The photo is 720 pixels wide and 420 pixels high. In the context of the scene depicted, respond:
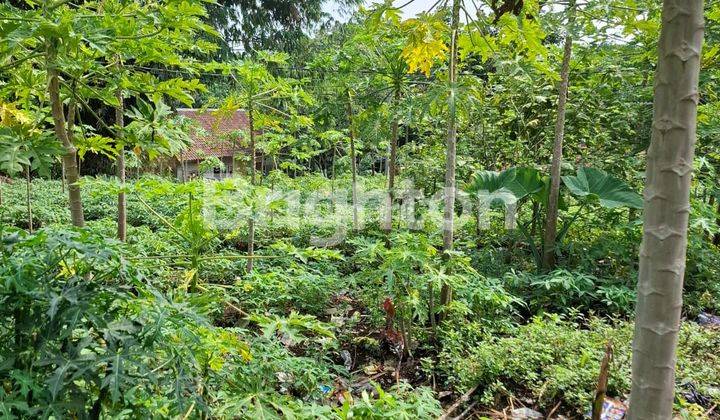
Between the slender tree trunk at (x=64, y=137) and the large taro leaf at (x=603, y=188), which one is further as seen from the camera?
the large taro leaf at (x=603, y=188)

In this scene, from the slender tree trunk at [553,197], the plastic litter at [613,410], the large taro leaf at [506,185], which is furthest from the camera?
the large taro leaf at [506,185]

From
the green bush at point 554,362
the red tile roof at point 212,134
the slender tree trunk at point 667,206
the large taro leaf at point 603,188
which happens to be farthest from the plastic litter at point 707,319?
the red tile roof at point 212,134

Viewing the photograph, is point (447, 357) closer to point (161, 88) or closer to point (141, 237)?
point (161, 88)

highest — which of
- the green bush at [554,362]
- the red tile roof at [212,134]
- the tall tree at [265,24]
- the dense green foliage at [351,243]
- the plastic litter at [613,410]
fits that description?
the tall tree at [265,24]

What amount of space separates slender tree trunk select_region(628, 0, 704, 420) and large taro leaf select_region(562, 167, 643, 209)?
4183 mm

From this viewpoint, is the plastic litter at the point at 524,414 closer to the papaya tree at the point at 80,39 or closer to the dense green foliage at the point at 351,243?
the dense green foliage at the point at 351,243

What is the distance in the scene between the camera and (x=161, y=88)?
2.18 metres

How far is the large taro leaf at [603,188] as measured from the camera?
4621mm

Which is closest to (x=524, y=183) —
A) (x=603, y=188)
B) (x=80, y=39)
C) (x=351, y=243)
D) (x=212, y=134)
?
(x=603, y=188)

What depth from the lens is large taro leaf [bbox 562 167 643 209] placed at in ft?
15.2

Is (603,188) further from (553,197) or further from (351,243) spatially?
(351,243)

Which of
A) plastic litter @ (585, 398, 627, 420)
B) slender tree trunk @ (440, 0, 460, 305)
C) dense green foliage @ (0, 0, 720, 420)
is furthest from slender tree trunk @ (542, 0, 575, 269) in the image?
plastic litter @ (585, 398, 627, 420)

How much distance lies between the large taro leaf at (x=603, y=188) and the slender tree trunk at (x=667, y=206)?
4183mm

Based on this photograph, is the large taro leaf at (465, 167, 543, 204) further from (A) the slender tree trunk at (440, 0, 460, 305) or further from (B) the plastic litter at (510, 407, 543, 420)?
(B) the plastic litter at (510, 407, 543, 420)
